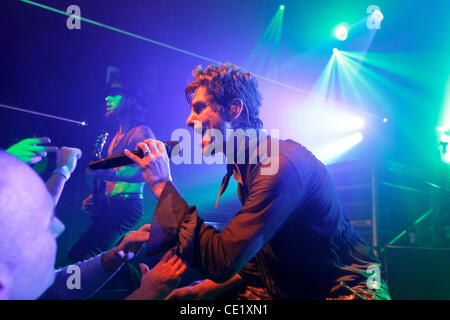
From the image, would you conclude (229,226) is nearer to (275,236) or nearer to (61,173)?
(275,236)

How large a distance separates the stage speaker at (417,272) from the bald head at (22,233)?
264cm

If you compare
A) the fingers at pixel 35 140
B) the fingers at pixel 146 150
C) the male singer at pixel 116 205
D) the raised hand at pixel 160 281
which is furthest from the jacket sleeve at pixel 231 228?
the male singer at pixel 116 205

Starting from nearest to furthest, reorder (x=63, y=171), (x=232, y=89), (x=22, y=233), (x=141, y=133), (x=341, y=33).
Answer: (x=22, y=233), (x=232, y=89), (x=63, y=171), (x=141, y=133), (x=341, y=33)

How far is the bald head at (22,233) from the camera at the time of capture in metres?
1.00

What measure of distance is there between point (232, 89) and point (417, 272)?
2321mm

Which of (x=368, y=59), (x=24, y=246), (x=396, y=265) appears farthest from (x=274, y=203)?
(x=368, y=59)

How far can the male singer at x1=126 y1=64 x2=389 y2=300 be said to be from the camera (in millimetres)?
1044

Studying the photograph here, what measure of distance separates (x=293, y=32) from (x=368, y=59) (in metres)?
1.63

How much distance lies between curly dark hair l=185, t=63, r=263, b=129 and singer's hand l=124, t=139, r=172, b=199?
50cm

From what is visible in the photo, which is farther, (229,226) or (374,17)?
(374,17)

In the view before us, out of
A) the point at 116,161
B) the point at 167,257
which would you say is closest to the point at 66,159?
the point at 116,161

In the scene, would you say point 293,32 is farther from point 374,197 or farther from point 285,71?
point 374,197

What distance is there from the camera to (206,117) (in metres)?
1.56

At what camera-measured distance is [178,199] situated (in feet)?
3.78
